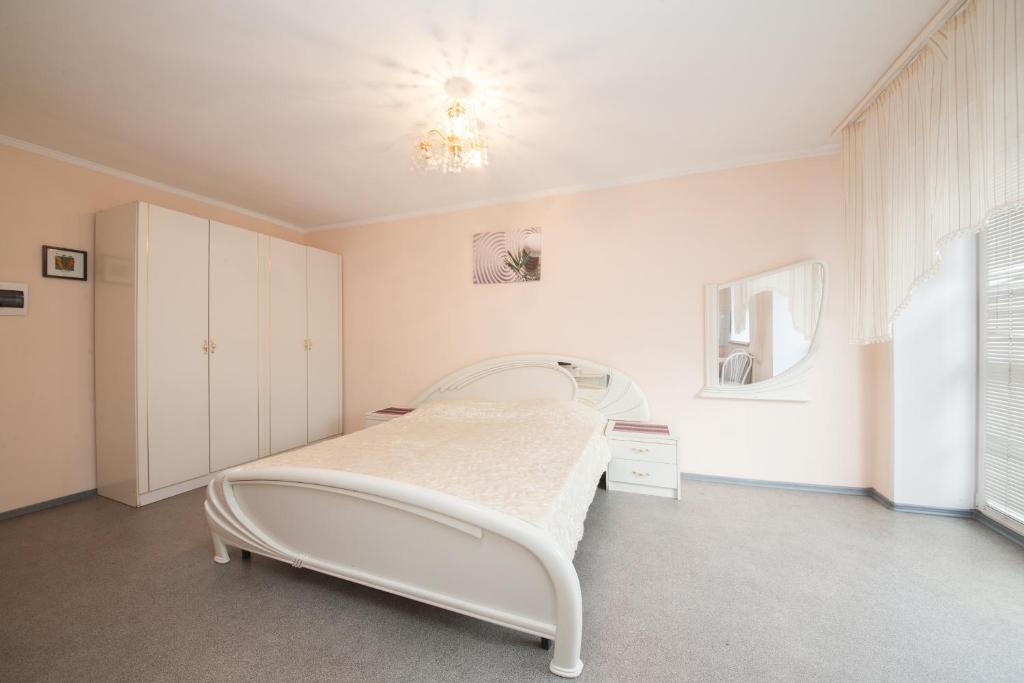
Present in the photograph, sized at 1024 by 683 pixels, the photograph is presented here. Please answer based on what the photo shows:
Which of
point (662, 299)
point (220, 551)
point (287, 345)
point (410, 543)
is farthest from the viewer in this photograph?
Answer: point (287, 345)

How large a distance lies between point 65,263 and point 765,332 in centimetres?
545

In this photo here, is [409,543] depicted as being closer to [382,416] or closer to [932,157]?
[382,416]

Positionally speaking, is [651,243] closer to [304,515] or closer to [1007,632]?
[1007,632]

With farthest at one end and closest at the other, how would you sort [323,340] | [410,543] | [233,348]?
[323,340] < [233,348] < [410,543]

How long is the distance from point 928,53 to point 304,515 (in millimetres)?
3804

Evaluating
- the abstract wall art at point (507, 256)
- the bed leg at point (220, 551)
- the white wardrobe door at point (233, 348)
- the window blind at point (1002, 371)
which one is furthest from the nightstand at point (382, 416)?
the window blind at point (1002, 371)

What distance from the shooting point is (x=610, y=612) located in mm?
1687

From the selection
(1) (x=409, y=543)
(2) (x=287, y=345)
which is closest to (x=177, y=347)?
(2) (x=287, y=345)

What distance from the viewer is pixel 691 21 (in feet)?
5.60

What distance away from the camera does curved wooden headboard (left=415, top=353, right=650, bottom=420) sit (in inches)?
131

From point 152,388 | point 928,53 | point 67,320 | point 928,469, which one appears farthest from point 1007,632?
point 67,320

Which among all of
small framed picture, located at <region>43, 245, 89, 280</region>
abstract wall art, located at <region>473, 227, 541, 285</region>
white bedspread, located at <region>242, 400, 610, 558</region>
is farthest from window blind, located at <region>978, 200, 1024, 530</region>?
small framed picture, located at <region>43, 245, 89, 280</region>

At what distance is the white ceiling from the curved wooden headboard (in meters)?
1.72

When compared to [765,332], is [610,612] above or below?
below
